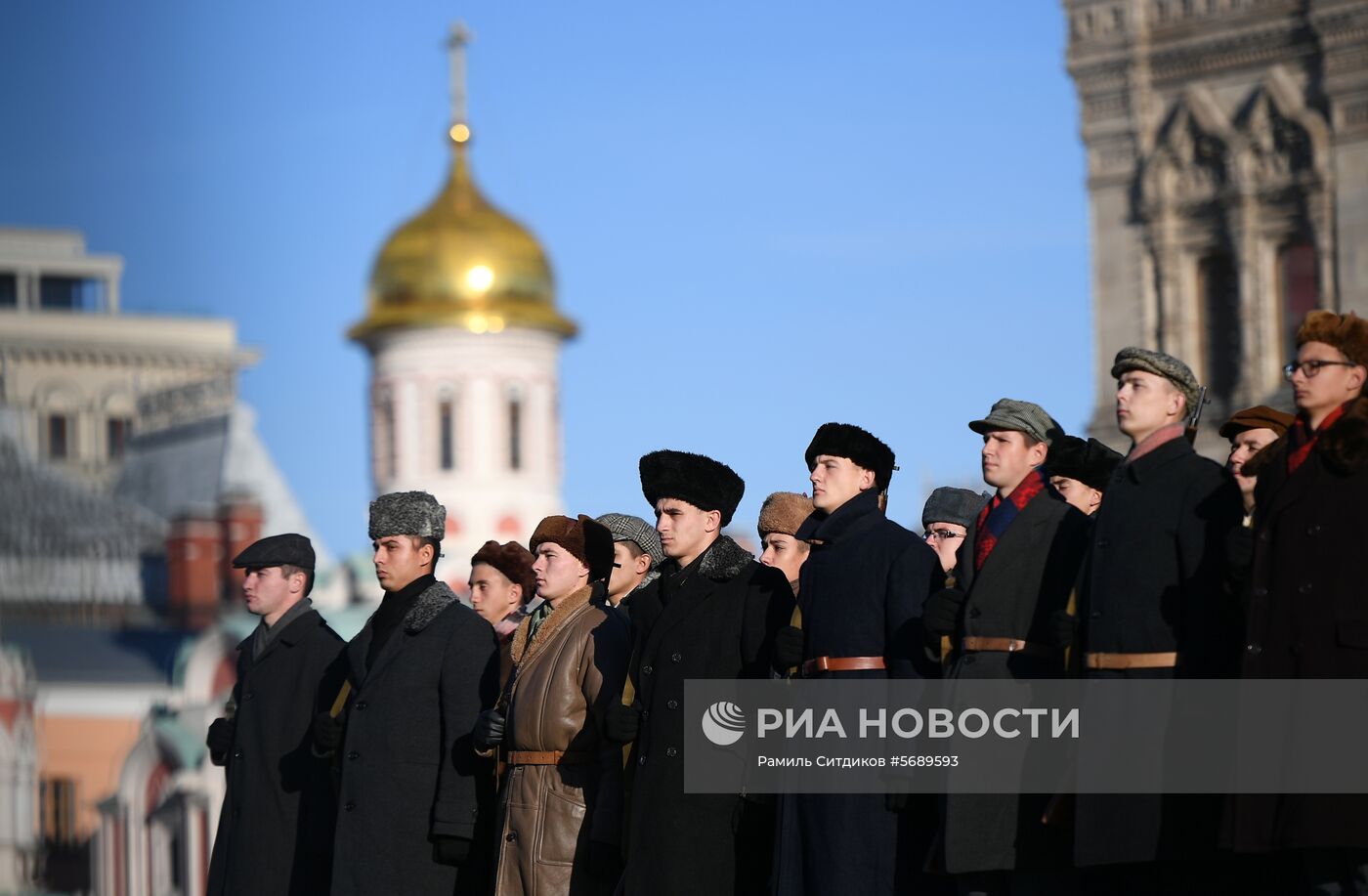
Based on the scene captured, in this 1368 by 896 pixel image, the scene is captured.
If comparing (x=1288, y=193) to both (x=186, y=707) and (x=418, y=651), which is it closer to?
(x=186, y=707)

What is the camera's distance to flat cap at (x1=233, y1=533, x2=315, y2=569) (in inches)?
412

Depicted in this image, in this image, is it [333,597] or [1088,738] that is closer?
[1088,738]

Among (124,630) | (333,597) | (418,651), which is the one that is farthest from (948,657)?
(124,630)

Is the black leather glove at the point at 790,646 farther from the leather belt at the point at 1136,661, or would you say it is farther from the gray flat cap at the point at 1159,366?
the gray flat cap at the point at 1159,366

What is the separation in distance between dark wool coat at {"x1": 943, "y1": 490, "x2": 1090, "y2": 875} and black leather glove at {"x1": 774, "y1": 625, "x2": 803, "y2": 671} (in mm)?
544

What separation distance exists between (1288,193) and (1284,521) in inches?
1026

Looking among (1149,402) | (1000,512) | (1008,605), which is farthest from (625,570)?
(1149,402)

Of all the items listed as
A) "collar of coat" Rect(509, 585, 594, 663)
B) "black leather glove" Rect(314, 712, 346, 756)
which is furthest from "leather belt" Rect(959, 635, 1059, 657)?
"black leather glove" Rect(314, 712, 346, 756)

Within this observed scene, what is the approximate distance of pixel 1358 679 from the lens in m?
7.05

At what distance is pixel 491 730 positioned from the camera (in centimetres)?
927

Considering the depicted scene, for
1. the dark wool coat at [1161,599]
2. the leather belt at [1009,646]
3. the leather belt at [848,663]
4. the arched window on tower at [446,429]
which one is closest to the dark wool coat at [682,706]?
the leather belt at [848,663]

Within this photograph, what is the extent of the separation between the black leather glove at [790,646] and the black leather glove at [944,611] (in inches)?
21.9

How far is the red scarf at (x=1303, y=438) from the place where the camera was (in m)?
7.31

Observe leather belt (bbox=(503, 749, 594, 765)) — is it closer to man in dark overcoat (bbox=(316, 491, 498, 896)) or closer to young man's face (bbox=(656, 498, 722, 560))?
man in dark overcoat (bbox=(316, 491, 498, 896))
